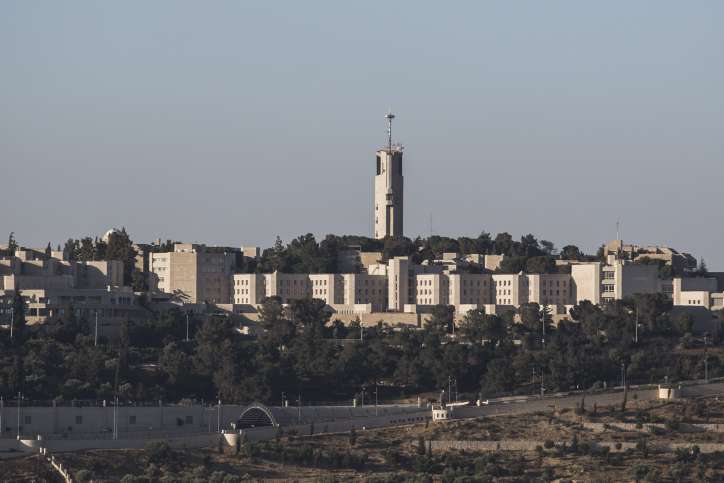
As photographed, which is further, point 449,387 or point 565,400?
point 449,387

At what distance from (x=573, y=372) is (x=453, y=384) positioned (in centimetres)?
586

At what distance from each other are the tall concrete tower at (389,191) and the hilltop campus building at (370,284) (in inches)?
443

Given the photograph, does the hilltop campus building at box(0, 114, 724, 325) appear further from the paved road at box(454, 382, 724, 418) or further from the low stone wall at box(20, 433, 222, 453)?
the low stone wall at box(20, 433, 222, 453)

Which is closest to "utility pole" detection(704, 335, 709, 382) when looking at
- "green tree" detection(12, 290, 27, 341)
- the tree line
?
the tree line

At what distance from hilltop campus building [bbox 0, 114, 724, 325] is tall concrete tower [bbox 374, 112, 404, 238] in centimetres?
1124

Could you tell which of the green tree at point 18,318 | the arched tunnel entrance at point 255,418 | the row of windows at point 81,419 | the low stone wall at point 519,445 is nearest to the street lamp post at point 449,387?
the arched tunnel entrance at point 255,418

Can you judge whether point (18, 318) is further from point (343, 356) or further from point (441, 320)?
point (441, 320)

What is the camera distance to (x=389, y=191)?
6398 inches

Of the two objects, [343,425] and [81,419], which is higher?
[81,419]

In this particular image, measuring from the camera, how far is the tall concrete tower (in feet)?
533

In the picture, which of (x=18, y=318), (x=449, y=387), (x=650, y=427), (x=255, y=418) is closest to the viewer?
(x=650, y=427)

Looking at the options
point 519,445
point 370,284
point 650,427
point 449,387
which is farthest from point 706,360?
point 370,284

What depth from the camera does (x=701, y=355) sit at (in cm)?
12812

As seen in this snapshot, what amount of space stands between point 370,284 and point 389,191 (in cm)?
1568
